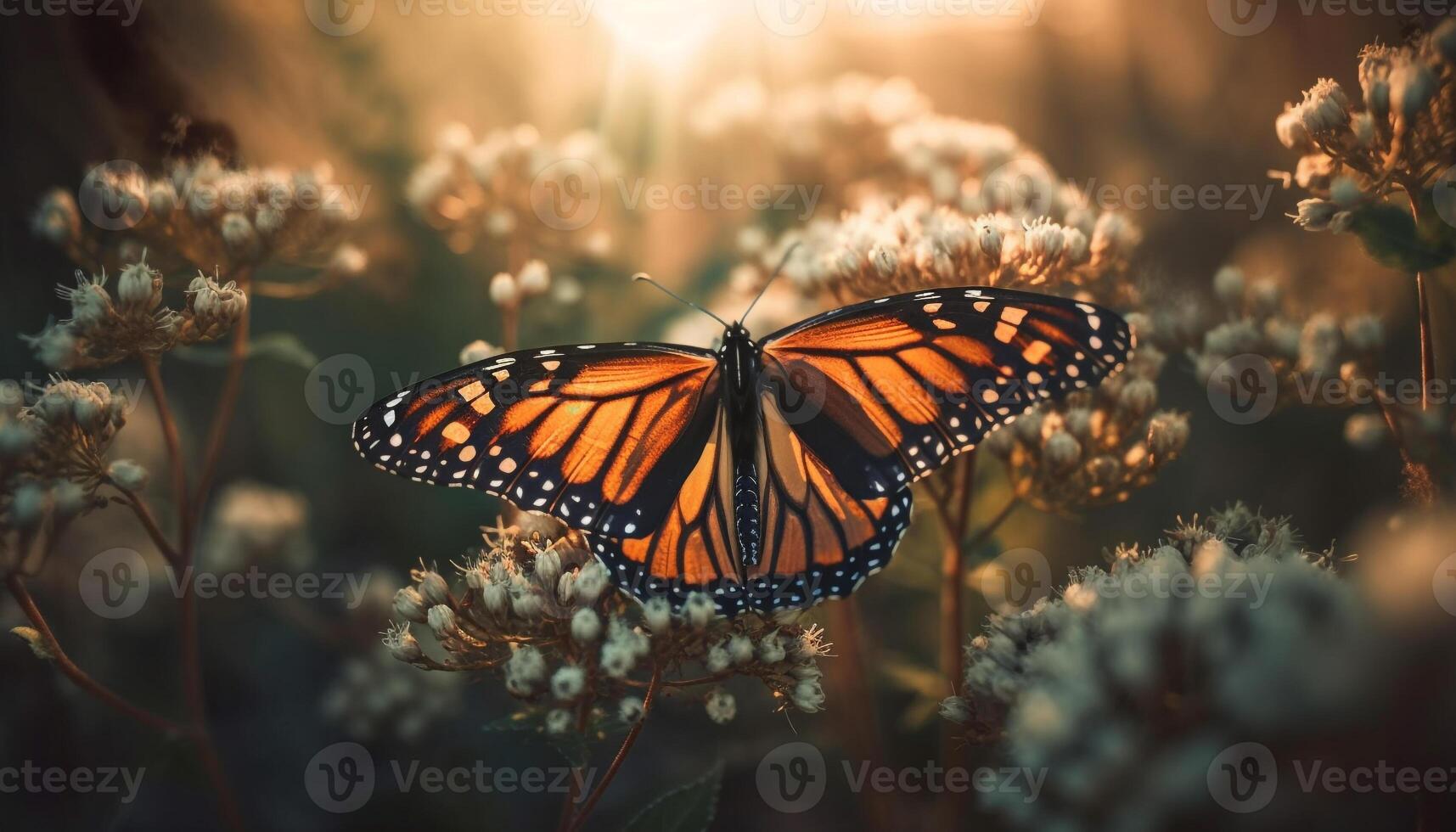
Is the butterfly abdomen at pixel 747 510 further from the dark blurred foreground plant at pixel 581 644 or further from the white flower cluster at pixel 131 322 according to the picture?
the white flower cluster at pixel 131 322

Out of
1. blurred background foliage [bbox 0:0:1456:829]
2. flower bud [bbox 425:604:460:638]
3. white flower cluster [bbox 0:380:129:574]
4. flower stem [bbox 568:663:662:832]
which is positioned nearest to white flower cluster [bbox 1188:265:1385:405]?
blurred background foliage [bbox 0:0:1456:829]

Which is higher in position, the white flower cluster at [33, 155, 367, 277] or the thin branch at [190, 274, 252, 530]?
the white flower cluster at [33, 155, 367, 277]

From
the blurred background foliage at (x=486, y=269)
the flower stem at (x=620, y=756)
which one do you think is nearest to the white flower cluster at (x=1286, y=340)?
the blurred background foliage at (x=486, y=269)

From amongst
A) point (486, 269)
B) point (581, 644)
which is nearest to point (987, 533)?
point (581, 644)

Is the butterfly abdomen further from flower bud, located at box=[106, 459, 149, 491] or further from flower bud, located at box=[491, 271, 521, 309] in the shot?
flower bud, located at box=[106, 459, 149, 491]

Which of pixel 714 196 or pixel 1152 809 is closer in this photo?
pixel 1152 809

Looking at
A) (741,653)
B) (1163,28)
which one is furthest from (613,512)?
(1163,28)

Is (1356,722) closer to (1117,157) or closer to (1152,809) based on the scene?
(1152,809)
